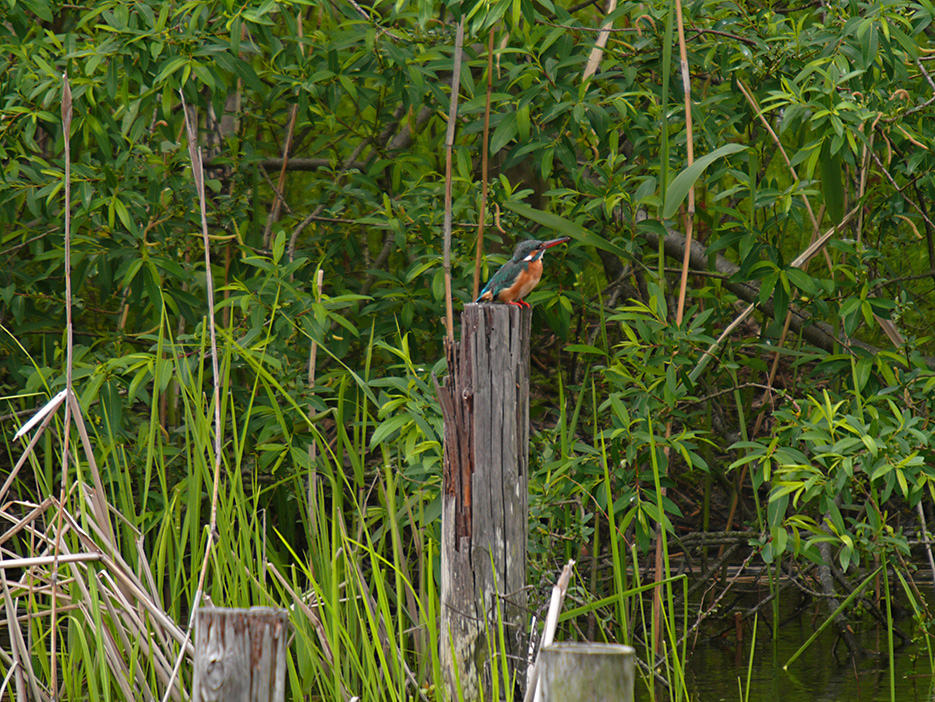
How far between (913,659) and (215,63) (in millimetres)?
3325

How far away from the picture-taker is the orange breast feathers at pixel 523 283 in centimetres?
272

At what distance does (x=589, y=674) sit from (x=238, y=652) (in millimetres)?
590

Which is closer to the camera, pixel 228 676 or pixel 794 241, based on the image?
pixel 228 676

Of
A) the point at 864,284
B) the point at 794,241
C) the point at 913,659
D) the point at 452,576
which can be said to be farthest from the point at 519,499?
the point at 794,241

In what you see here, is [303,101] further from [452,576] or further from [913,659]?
[913,659]

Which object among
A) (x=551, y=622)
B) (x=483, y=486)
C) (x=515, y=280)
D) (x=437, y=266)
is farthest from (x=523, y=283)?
(x=551, y=622)

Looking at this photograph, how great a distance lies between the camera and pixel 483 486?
2.51 metres

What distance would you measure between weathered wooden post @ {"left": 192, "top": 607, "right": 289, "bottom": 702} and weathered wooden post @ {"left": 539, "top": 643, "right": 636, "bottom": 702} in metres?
0.47

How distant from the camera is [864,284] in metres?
3.19

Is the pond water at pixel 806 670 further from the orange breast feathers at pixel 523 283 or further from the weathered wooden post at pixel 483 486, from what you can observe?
the orange breast feathers at pixel 523 283

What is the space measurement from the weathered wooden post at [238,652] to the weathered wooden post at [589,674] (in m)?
0.47

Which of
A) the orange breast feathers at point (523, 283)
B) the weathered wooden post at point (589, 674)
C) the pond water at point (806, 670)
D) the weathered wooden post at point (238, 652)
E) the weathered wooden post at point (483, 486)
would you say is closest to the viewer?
the weathered wooden post at point (589, 674)

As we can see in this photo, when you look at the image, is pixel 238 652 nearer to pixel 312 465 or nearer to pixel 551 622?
pixel 551 622

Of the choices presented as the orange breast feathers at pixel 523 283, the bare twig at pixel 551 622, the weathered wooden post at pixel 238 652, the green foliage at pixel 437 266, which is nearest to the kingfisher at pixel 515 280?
the orange breast feathers at pixel 523 283
